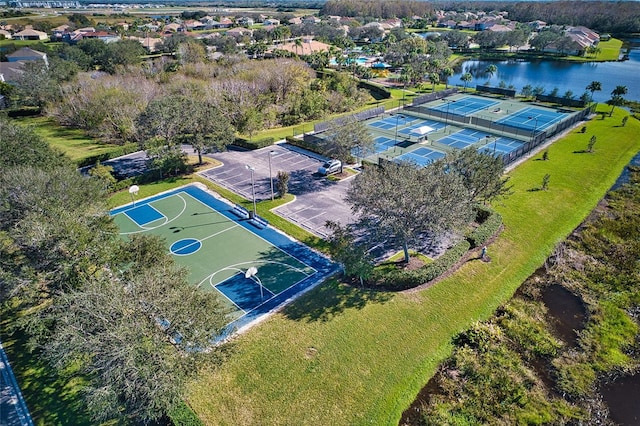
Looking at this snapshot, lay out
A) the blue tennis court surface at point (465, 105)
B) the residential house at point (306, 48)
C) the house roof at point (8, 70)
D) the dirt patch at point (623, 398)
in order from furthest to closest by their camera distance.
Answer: the residential house at point (306, 48), the house roof at point (8, 70), the blue tennis court surface at point (465, 105), the dirt patch at point (623, 398)

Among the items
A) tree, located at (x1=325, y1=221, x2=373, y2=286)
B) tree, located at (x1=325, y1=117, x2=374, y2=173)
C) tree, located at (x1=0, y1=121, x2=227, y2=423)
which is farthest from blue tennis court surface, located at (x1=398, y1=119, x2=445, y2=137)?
tree, located at (x1=0, y1=121, x2=227, y2=423)

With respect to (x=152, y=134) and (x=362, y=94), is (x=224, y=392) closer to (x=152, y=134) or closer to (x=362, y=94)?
(x=152, y=134)

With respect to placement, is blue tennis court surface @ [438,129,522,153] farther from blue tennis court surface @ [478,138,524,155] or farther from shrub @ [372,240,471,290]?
shrub @ [372,240,471,290]

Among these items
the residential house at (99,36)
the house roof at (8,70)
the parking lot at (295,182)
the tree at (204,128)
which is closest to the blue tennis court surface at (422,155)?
the parking lot at (295,182)

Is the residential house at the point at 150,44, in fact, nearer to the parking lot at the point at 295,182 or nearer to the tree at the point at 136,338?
the parking lot at the point at 295,182

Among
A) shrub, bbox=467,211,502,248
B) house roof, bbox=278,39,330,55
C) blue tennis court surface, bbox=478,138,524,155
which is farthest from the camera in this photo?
house roof, bbox=278,39,330,55

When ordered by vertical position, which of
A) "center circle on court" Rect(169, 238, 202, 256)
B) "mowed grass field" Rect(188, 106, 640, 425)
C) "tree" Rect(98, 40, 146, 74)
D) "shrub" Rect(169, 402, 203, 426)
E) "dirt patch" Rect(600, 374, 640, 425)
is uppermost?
"tree" Rect(98, 40, 146, 74)
